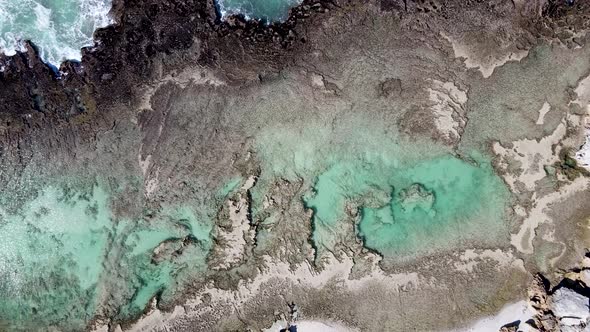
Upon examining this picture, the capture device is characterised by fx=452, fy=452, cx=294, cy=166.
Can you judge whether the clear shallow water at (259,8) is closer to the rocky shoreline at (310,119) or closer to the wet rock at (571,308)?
the rocky shoreline at (310,119)

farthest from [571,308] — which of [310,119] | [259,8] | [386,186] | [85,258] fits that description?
[85,258]

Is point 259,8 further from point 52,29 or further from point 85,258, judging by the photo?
point 85,258

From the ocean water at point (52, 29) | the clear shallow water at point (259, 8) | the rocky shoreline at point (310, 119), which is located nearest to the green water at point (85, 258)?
the rocky shoreline at point (310, 119)

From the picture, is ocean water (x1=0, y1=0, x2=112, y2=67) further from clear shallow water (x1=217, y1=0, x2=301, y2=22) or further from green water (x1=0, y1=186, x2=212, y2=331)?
green water (x1=0, y1=186, x2=212, y2=331)

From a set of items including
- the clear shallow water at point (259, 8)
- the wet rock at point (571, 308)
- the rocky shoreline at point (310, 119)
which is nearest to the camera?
the wet rock at point (571, 308)

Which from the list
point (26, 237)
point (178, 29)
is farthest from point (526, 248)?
point (26, 237)

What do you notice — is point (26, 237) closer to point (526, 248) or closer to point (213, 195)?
point (213, 195)
